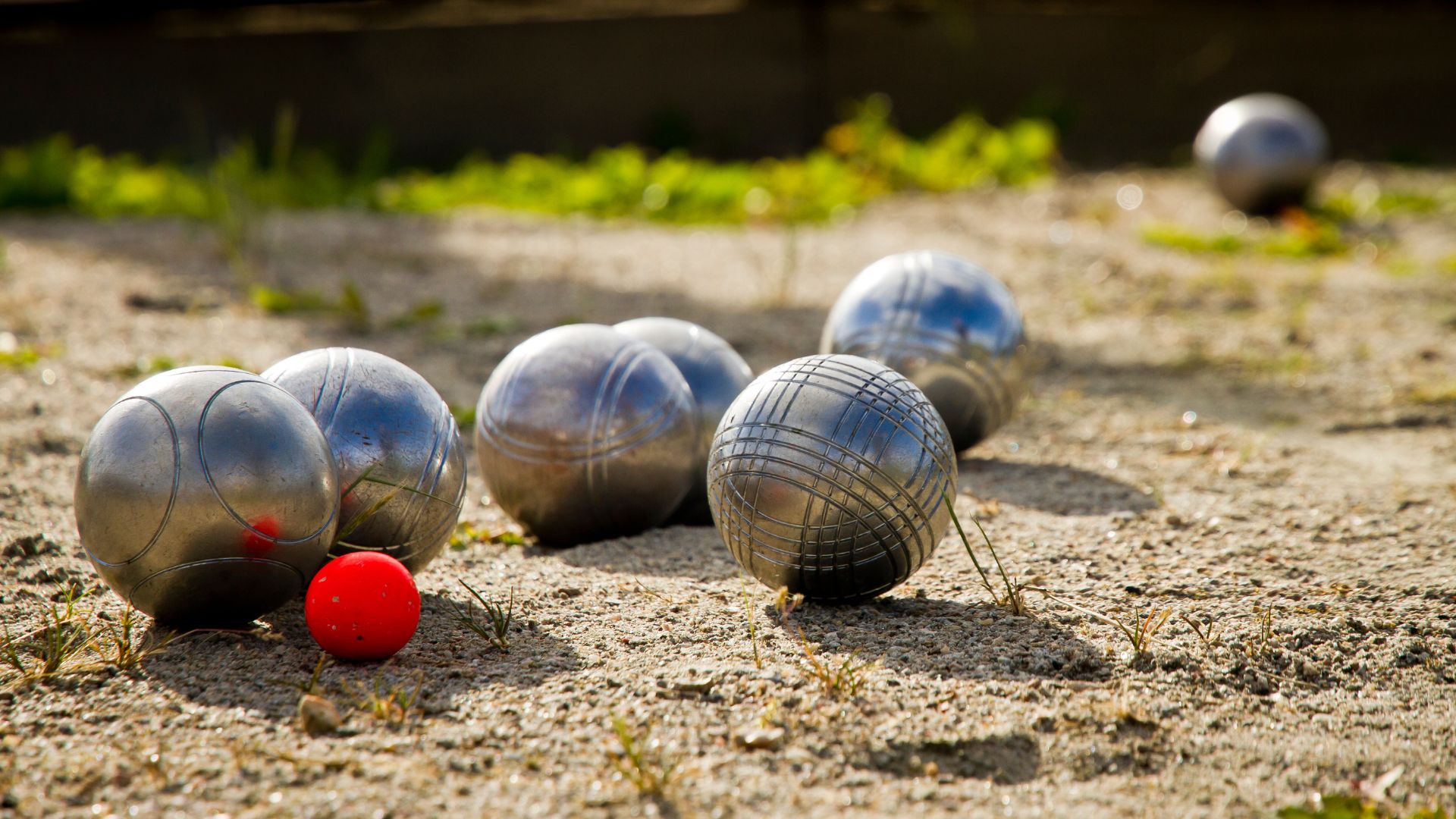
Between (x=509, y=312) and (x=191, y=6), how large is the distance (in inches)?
357

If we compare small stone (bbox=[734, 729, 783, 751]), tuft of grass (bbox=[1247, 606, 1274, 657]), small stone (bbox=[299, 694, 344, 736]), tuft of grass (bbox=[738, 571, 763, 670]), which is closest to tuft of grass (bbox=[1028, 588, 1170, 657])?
tuft of grass (bbox=[1247, 606, 1274, 657])

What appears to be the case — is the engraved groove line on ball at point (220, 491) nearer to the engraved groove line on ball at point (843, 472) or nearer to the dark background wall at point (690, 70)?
the engraved groove line on ball at point (843, 472)

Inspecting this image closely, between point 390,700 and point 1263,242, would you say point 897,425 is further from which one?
point 1263,242

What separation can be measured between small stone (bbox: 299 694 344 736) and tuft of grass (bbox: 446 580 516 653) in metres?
0.58

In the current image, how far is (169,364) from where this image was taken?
698cm

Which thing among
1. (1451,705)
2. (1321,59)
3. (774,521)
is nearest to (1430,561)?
(1451,705)

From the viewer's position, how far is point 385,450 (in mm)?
4207

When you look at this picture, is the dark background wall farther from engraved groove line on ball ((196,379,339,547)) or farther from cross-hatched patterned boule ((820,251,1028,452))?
engraved groove line on ball ((196,379,339,547))

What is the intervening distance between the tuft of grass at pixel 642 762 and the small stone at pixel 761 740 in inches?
7.4

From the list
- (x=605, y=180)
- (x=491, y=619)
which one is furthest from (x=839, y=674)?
(x=605, y=180)

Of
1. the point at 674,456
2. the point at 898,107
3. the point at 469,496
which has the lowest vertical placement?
the point at 469,496

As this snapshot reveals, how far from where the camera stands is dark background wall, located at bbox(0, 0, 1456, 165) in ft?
49.8

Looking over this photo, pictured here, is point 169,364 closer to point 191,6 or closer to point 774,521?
point 774,521

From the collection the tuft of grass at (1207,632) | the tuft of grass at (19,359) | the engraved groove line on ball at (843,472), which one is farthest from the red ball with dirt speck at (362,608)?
the tuft of grass at (19,359)
